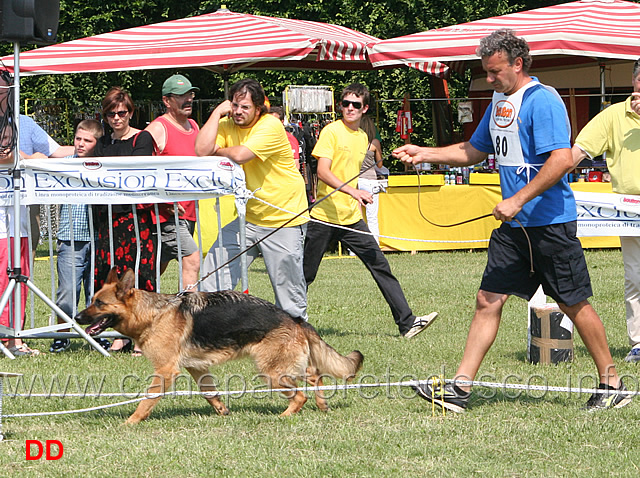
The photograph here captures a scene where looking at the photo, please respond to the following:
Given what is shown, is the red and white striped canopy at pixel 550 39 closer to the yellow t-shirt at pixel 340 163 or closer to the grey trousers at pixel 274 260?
the yellow t-shirt at pixel 340 163

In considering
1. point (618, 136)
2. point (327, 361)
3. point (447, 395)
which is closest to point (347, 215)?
point (618, 136)

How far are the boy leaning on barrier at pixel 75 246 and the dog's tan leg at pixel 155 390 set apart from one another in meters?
2.38

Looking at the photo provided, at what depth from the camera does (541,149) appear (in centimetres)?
481

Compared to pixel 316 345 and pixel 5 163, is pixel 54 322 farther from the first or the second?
pixel 316 345

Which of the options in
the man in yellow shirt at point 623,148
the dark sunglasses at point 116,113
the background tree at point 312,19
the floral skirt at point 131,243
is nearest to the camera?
the man in yellow shirt at point 623,148

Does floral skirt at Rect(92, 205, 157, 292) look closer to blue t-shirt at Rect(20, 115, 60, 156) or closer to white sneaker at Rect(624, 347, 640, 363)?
blue t-shirt at Rect(20, 115, 60, 156)

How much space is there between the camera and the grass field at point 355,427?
418 centimetres

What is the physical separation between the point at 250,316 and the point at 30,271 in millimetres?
2831

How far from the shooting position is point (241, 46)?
1017 centimetres

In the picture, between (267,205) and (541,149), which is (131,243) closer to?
(267,205)

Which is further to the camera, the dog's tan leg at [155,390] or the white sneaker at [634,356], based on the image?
the white sneaker at [634,356]

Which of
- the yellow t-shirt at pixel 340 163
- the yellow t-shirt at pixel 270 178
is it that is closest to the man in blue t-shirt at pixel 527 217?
the yellow t-shirt at pixel 270 178

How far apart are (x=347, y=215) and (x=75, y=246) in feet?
7.33

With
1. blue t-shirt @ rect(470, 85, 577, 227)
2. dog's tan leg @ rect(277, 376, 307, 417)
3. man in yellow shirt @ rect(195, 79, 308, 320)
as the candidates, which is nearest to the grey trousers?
man in yellow shirt @ rect(195, 79, 308, 320)
